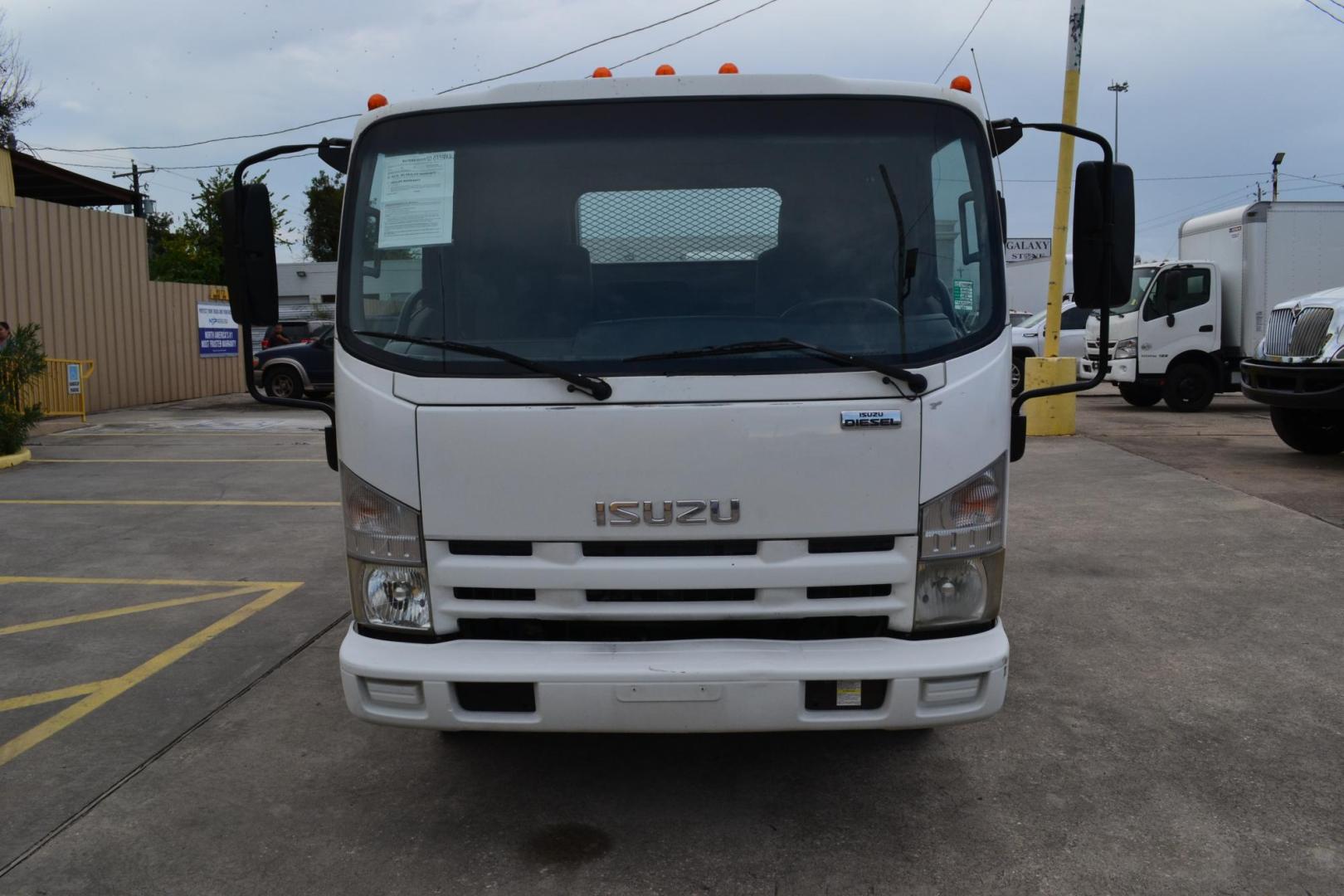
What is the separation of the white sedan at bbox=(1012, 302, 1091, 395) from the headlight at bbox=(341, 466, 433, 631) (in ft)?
56.0

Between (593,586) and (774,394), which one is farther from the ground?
(774,394)

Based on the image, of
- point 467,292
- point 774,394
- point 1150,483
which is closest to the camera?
point 774,394

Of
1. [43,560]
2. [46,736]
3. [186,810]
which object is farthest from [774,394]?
[43,560]

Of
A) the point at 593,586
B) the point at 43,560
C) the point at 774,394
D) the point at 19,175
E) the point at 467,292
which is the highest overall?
the point at 19,175

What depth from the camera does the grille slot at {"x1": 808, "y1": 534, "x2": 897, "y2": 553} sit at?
3146mm

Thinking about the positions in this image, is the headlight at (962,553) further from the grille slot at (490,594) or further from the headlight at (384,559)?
the headlight at (384,559)

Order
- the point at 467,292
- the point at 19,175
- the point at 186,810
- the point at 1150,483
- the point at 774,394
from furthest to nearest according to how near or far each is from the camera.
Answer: the point at 19,175
the point at 1150,483
the point at 186,810
the point at 467,292
the point at 774,394

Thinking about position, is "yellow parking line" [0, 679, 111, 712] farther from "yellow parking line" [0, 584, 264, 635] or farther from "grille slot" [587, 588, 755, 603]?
"grille slot" [587, 588, 755, 603]

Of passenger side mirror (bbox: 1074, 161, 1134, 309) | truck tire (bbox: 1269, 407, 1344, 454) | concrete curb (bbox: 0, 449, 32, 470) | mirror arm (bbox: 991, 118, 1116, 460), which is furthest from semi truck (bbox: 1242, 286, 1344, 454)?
concrete curb (bbox: 0, 449, 32, 470)

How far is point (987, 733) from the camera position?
417 cm

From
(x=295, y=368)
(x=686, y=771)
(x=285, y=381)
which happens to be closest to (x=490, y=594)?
(x=686, y=771)

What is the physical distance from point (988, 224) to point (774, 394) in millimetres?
896

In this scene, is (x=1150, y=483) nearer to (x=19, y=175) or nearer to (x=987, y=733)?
(x=987, y=733)

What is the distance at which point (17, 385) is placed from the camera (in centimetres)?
1223
